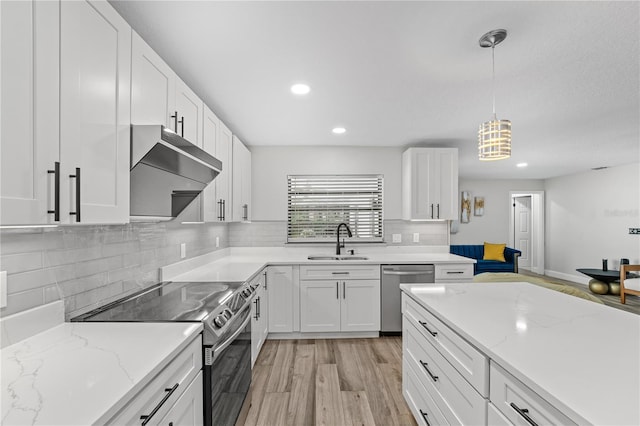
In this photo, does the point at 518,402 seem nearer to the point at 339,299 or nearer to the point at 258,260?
the point at 339,299

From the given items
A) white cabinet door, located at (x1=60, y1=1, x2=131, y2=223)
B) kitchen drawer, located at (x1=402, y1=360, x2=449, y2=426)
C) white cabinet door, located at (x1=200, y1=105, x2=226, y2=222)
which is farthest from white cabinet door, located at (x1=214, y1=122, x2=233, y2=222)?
kitchen drawer, located at (x1=402, y1=360, x2=449, y2=426)

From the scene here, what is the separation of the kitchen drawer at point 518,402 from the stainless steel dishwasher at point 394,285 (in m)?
2.51

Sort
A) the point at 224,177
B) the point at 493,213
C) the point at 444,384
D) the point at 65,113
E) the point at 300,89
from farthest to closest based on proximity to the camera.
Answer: the point at 493,213, the point at 224,177, the point at 300,89, the point at 444,384, the point at 65,113

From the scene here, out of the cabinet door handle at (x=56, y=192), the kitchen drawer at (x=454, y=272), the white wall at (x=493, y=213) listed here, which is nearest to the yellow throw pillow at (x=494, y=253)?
the white wall at (x=493, y=213)

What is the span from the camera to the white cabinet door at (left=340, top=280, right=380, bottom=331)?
11.9 feet

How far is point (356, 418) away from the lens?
85.1 inches

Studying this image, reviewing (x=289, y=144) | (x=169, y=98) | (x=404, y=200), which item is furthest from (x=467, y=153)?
(x=169, y=98)

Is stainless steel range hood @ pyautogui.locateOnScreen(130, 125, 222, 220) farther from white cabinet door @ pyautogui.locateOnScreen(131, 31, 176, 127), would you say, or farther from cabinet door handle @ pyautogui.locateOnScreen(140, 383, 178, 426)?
cabinet door handle @ pyautogui.locateOnScreen(140, 383, 178, 426)

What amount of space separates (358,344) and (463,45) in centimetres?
299

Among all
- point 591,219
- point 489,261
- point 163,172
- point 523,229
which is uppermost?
point 163,172

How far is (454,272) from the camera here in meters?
3.66

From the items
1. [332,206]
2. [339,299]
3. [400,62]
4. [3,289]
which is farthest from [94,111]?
[332,206]

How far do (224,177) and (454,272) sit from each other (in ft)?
9.18

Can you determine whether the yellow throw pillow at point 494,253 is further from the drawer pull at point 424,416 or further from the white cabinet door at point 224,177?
the white cabinet door at point 224,177
